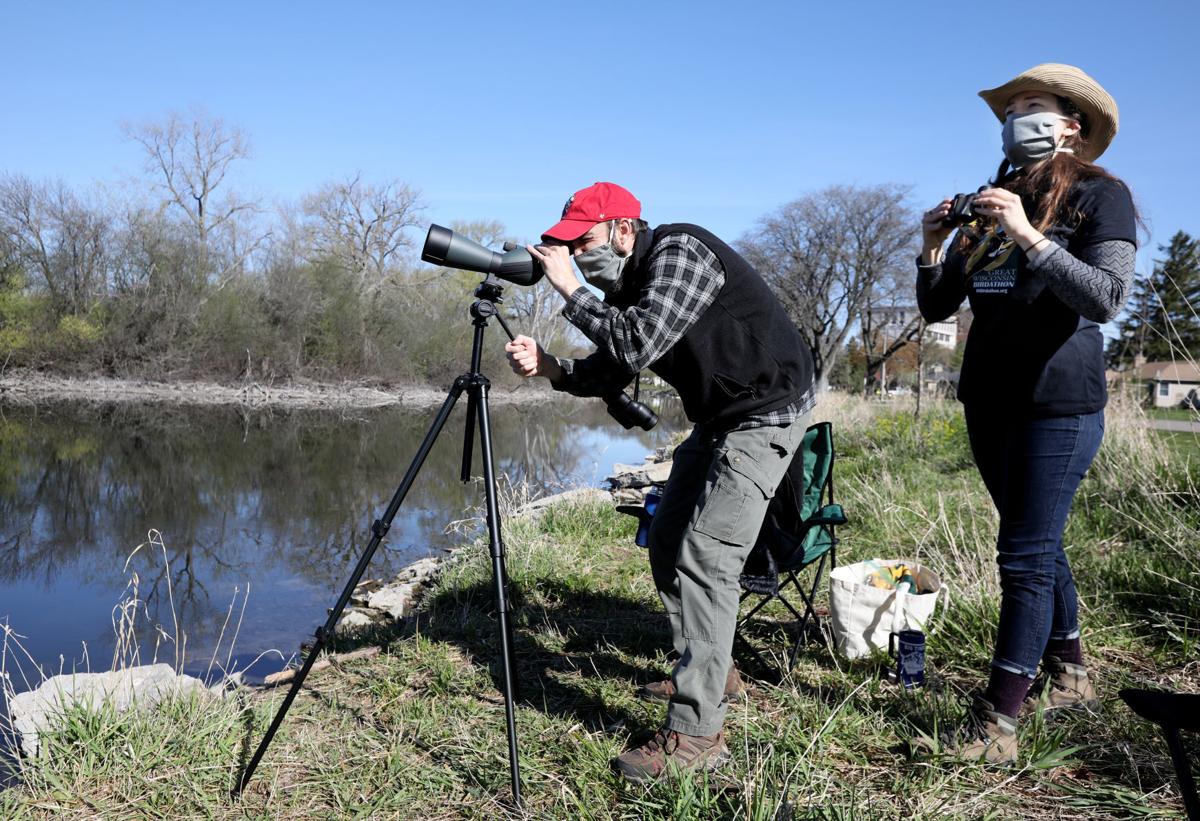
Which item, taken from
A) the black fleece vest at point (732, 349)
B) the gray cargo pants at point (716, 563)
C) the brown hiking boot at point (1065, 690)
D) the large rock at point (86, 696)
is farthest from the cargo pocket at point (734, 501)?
the large rock at point (86, 696)

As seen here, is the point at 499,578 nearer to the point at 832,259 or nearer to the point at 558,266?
the point at 558,266

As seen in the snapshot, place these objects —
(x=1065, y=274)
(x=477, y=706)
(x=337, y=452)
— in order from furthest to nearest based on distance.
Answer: (x=337, y=452) → (x=477, y=706) → (x=1065, y=274)

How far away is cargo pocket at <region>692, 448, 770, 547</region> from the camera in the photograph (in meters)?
2.11

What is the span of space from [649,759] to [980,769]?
0.83 m

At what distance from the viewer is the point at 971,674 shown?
268 centimetres

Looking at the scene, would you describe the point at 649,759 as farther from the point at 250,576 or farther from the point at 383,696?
the point at 250,576

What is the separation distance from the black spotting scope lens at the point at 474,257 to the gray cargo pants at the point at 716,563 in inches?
29.1

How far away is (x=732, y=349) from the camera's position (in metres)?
2.17

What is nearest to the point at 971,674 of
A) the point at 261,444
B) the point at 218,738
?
the point at 218,738

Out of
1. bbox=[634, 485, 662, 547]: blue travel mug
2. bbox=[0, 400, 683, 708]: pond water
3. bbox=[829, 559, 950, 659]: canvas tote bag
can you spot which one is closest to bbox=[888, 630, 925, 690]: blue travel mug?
bbox=[829, 559, 950, 659]: canvas tote bag

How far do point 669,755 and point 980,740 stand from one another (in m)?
0.81

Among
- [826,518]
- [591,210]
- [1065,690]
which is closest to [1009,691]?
[1065,690]

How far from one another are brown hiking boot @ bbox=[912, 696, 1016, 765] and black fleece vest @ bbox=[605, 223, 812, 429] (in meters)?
0.96

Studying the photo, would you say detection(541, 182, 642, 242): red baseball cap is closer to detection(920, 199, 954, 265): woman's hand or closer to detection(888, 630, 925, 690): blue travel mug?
detection(920, 199, 954, 265): woman's hand
